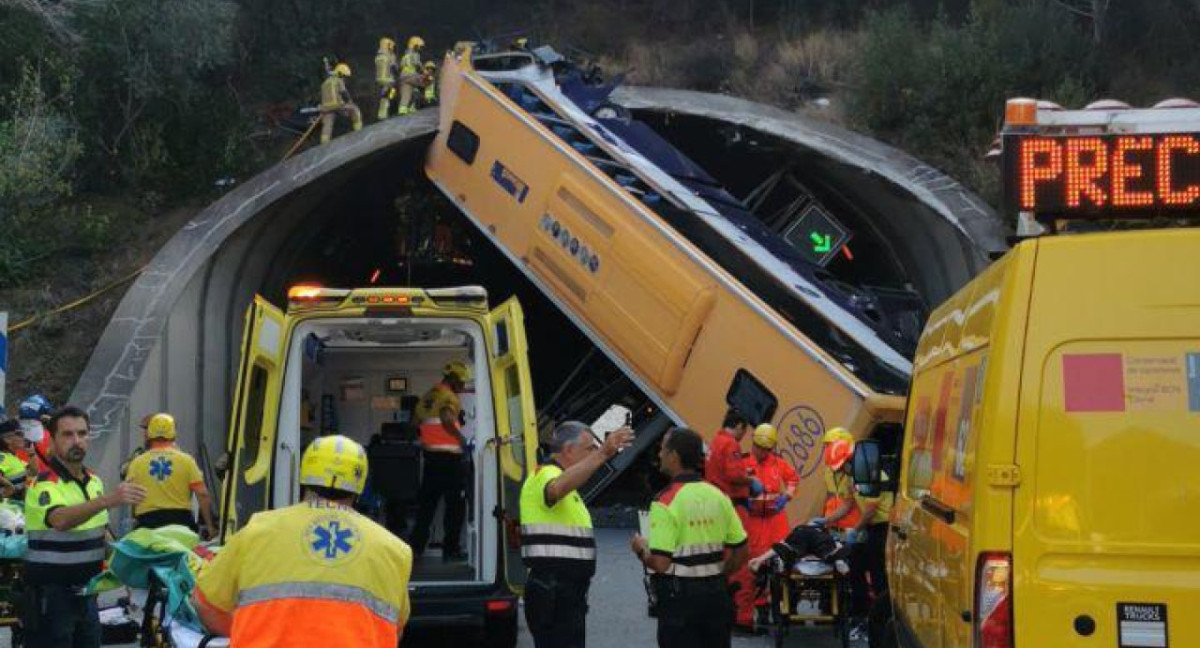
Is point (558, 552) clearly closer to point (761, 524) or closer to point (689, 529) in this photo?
point (689, 529)

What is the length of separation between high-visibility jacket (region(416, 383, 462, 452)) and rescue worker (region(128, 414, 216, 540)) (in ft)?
6.26

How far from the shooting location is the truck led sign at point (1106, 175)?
542 centimetres

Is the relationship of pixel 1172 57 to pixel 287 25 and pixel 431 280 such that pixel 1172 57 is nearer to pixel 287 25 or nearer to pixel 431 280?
pixel 431 280

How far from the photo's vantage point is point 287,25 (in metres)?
28.1

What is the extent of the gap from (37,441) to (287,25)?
16.8 m

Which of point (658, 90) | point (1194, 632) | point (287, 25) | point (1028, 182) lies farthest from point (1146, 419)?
point (287, 25)

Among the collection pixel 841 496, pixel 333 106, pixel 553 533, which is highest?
pixel 333 106

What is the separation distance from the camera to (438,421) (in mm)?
12102

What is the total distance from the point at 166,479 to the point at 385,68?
48.7ft

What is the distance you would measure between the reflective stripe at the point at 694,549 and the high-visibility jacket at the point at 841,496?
347 centimetres

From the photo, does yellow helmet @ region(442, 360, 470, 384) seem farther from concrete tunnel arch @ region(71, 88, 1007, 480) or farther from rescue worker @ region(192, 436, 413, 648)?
rescue worker @ region(192, 436, 413, 648)

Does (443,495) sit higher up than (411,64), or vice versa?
(411,64)


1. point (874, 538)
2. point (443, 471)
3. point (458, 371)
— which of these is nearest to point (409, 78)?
point (458, 371)

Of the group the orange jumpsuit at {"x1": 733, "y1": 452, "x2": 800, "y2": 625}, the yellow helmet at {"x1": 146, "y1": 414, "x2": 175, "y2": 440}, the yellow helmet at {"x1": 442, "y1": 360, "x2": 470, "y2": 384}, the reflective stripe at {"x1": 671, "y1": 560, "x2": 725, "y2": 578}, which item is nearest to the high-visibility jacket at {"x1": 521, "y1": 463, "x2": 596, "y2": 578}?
the reflective stripe at {"x1": 671, "y1": 560, "x2": 725, "y2": 578}
